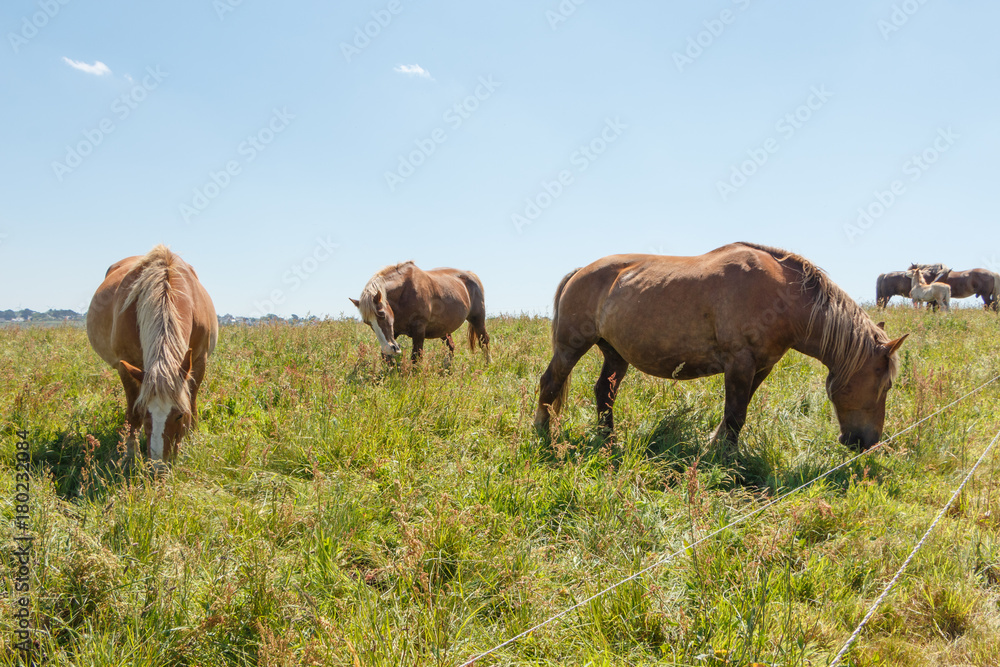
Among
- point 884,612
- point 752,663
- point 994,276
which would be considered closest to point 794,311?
point 884,612

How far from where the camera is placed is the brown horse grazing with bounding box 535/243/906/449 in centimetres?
438

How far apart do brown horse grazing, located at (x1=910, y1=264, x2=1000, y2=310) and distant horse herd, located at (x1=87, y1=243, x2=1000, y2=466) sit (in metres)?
27.9

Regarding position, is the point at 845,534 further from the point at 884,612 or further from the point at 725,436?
the point at 725,436

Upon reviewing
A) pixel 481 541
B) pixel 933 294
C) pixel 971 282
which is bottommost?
pixel 481 541

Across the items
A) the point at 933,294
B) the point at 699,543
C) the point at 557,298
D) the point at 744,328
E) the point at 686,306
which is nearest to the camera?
the point at 699,543

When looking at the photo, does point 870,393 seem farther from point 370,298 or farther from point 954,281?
point 954,281

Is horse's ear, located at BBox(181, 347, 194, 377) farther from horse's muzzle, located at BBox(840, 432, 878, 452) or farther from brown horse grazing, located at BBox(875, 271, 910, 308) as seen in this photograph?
brown horse grazing, located at BBox(875, 271, 910, 308)

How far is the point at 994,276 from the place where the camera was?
25.8 meters

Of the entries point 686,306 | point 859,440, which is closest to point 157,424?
point 686,306

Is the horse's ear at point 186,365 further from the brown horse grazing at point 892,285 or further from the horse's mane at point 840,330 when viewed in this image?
the brown horse grazing at point 892,285

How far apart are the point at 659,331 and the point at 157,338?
4.31 meters

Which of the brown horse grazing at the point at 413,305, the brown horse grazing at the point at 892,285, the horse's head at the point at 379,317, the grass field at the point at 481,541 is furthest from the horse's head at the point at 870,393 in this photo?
the brown horse grazing at the point at 892,285

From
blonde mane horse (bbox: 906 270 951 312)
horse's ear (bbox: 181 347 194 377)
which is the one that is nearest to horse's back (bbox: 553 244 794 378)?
horse's ear (bbox: 181 347 194 377)

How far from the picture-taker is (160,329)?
4.03 meters
